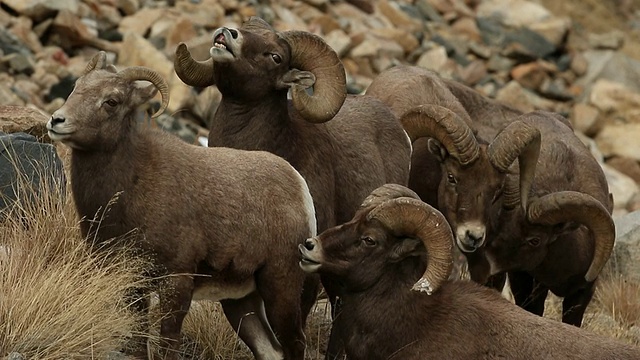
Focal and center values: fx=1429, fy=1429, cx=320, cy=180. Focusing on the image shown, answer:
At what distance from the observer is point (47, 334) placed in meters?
8.70

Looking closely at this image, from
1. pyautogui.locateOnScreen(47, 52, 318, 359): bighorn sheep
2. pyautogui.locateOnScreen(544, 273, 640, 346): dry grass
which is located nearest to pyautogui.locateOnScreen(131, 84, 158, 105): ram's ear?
pyautogui.locateOnScreen(47, 52, 318, 359): bighorn sheep

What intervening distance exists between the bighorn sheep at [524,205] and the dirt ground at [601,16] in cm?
2475

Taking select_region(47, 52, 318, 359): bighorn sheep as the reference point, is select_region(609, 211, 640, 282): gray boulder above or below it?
below

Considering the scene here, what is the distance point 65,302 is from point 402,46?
69.6 ft

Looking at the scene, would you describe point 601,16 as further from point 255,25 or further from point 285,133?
point 285,133

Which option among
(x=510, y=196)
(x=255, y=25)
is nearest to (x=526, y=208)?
(x=510, y=196)

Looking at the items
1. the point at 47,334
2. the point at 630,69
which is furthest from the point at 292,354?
the point at 630,69

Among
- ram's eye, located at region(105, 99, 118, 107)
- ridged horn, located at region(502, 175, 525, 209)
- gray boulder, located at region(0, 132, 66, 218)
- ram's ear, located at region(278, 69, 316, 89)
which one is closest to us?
ram's eye, located at region(105, 99, 118, 107)

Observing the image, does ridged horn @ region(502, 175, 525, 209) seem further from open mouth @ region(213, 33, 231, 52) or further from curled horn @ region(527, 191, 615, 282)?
open mouth @ region(213, 33, 231, 52)

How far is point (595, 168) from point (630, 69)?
814 inches

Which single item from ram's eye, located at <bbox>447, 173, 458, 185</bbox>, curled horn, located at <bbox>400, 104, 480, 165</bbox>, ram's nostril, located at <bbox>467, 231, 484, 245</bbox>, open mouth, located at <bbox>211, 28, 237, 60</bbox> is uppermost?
open mouth, located at <bbox>211, 28, 237, 60</bbox>

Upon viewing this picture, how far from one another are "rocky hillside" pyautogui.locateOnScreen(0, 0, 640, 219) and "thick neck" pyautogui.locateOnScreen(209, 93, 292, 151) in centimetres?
463

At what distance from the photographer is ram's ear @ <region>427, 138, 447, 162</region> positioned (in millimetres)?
11242

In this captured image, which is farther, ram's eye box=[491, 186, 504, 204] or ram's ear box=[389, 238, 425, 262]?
ram's eye box=[491, 186, 504, 204]
